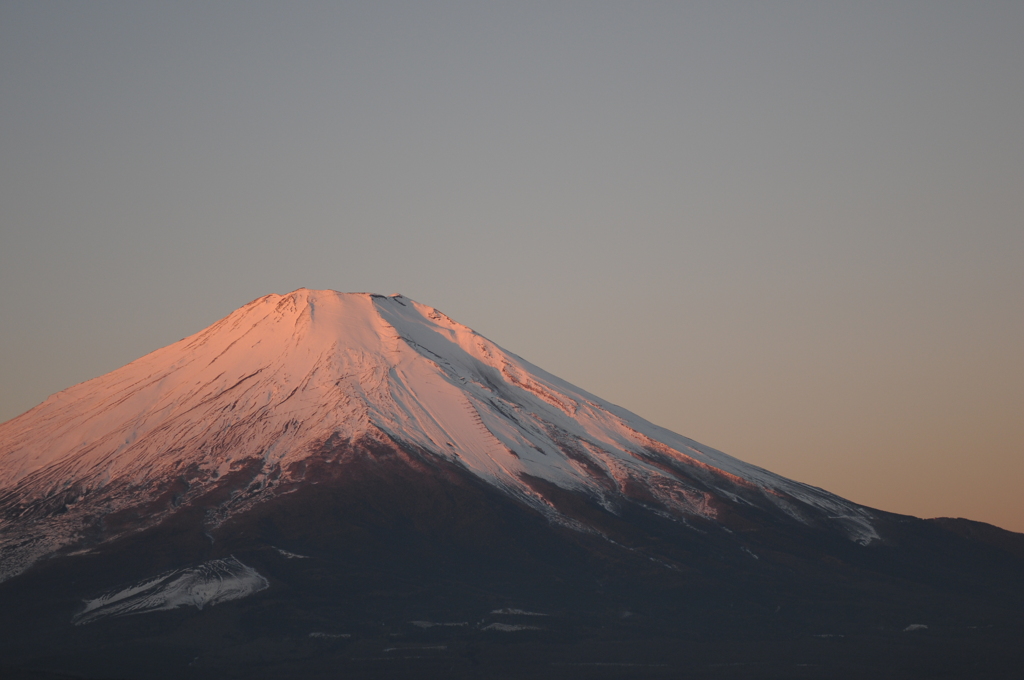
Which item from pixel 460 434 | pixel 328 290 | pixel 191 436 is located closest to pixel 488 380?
pixel 460 434

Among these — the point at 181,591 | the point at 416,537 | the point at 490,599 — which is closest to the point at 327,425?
the point at 416,537

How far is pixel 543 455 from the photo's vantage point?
128750 mm

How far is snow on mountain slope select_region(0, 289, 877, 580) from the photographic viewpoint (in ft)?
395

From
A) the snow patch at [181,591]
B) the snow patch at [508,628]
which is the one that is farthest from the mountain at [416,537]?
the snow patch at [508,628]

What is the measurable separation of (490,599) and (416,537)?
1267 cm

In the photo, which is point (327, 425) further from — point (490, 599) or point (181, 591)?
point (490, 599)

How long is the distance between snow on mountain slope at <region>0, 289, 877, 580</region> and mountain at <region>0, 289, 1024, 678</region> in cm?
39

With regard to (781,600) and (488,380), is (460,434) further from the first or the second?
(781,600)

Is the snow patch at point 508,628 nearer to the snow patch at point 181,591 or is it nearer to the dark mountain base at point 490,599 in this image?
the dark mountain base at point 490,599

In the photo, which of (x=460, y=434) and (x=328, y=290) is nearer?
(x=460, y=434)

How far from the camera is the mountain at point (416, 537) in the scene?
3829 inches

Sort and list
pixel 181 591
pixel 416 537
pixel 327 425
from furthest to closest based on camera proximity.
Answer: pixel 327 425 < pixel 416 537 < pixel 181 591

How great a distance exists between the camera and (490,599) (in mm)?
103438

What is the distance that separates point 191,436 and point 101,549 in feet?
67.8
